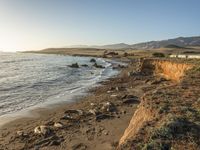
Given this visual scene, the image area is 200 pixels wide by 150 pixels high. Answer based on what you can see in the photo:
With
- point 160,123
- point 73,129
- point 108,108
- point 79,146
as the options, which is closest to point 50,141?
point 79,146

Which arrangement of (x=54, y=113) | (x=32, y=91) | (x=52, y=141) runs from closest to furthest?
(x=52, y=141) → (x=54, y=113) → (x=32, y=91)

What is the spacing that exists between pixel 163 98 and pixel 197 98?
5.38 feet

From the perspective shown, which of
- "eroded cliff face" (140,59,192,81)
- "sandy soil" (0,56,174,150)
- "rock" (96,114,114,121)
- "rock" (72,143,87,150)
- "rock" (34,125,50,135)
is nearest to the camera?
"rock" (72,143,87,150)

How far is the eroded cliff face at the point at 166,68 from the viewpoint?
31.9 metres

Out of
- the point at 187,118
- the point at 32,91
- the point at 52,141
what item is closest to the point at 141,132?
the point at 187,118

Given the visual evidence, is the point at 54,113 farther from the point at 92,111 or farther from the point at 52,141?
the point at 52,141

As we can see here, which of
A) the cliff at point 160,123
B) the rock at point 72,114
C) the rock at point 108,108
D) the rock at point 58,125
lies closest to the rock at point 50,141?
the rock at point 58,125

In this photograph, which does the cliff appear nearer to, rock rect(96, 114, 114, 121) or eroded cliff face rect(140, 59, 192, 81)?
rock rect(96, 114, 114, 121)

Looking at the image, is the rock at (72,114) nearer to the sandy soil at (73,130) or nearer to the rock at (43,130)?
the sandy soil at (73,130)

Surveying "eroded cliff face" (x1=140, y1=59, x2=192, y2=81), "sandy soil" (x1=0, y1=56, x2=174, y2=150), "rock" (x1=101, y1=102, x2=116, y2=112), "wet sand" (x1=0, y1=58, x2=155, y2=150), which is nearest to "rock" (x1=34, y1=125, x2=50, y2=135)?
"sandy soil" (x1=0, y1=56, x2=174, y2=150)

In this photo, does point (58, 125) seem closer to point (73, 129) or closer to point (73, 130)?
point (73, 129)

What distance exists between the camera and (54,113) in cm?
1977

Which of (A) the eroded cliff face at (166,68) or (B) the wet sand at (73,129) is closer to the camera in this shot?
(B) the wet sand at (73,129)

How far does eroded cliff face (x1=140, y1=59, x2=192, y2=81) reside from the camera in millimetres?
31875
